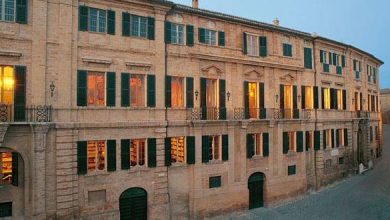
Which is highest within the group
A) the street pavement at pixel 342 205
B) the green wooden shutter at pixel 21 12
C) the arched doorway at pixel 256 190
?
the green wooden shutter at pixel 21 12

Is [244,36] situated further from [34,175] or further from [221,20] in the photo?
[34,175]

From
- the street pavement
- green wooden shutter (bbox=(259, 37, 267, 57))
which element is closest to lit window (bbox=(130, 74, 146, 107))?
the street pavement

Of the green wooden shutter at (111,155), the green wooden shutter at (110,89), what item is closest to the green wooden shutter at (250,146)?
the green wooden shutter at (111,155)

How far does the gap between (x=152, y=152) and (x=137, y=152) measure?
98 cm

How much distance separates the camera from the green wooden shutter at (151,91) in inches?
773

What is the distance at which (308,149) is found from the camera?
92.1 feet

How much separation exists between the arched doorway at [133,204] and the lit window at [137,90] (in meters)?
5.60

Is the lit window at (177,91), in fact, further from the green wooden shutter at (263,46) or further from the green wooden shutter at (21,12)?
the green wooden shutter at (21,12)

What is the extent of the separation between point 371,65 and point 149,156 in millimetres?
34667

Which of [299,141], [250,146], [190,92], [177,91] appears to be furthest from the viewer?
[299,141]

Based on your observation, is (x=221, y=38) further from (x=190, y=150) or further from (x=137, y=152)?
(x=137, y=152)

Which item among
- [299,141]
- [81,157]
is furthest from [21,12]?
[299,141]

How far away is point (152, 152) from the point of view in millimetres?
19609

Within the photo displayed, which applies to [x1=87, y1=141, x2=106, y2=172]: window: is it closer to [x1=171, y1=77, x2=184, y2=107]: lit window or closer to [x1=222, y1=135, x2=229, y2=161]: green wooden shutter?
[x1=171, y1=77, x2=184, y2=107]: lit window
